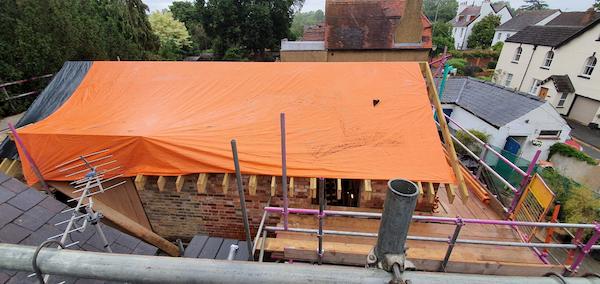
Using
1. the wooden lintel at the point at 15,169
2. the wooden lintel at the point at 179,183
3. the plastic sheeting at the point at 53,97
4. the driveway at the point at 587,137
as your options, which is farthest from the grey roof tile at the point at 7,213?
the driveway at the point at 587,137

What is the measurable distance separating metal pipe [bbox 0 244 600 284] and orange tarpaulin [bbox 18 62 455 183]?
11.6 feet

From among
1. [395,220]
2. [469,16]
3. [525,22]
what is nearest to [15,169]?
[395,220]

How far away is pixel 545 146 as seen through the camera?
15.2 metres

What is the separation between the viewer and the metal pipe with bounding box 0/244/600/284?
986mm

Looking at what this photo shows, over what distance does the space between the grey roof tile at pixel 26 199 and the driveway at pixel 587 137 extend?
2512 cm

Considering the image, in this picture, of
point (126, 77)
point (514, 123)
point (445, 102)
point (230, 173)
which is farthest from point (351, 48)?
point (230, 173)

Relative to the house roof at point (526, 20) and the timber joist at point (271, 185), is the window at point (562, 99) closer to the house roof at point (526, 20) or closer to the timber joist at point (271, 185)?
the house roof at point (526, 20)

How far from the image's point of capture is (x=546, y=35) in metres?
23.4

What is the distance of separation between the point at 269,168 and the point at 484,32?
50.1 metres

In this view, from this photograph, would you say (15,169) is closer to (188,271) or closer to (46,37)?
(188,271)

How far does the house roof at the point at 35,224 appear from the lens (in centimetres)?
302

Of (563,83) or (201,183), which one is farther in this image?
(563,83)

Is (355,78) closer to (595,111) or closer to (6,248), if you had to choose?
(6,248)

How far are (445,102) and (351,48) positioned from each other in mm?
8136
